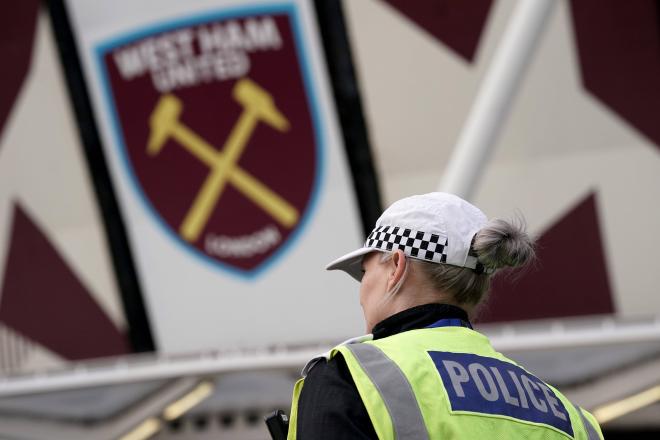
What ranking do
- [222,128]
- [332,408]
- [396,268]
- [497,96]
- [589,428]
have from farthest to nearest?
[222,128]
[497,96]
[589,428]
[396,268]
[332,408]

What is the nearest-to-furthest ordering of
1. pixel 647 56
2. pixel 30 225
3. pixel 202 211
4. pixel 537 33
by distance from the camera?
1. pixel 537 33
2. pixel 647 56
3. pixel 202 211
4. pixel 30 225

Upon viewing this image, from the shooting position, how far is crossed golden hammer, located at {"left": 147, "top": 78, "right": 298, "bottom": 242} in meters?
6.34

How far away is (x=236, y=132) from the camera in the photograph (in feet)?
20.9

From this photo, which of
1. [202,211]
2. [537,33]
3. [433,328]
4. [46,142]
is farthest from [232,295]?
[433,328]

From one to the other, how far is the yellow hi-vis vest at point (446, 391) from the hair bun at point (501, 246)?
0.38 ft

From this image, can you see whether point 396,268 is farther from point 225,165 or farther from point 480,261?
point 225,165

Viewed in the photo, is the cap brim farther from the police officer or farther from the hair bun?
the hair bun

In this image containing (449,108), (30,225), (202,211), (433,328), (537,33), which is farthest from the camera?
(30,225)

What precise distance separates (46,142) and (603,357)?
12.0ft

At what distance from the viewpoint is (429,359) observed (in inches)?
61.0

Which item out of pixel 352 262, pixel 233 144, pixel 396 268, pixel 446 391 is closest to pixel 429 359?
pixel 446 391

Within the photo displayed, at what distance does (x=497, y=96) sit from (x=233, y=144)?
2051mm

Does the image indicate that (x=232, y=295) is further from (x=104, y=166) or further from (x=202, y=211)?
(x=104, y=166)

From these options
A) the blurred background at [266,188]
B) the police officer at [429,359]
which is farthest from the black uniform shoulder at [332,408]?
the blurred background at [266,188]
